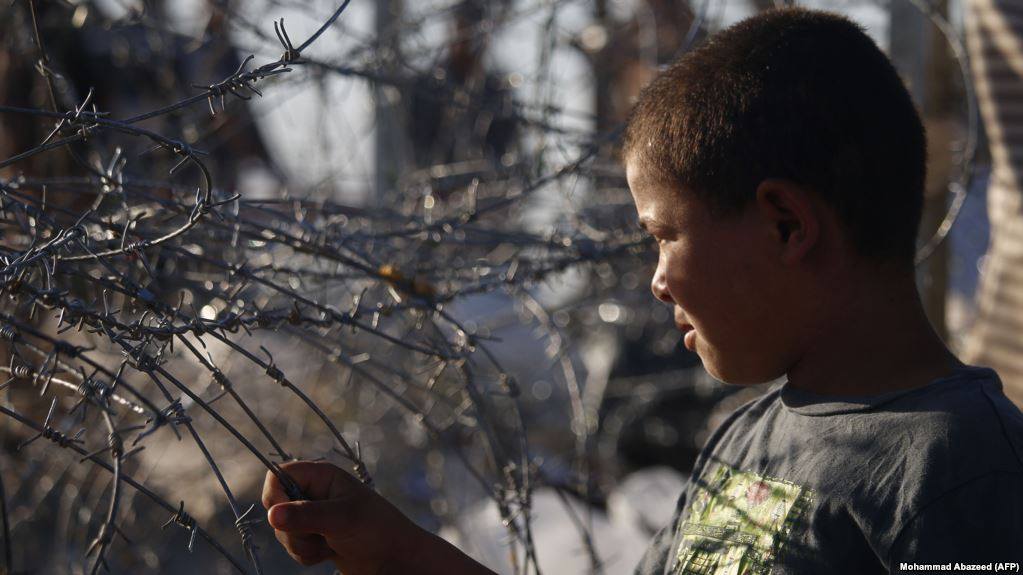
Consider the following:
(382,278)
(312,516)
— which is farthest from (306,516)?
(382,278)

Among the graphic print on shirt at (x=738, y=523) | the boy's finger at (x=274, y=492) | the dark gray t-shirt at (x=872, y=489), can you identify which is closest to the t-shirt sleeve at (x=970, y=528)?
the dark gray t-shirt at (x=872, y=489)

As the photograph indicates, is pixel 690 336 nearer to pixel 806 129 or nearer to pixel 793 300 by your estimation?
pixel 793 300

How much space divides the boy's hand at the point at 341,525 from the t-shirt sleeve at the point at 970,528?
489 mm

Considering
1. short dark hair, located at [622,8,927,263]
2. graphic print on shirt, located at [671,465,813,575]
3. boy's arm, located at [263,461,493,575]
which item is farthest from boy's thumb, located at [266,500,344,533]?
short dark hair, located at [622,8,927,263]

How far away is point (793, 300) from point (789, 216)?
0.09m

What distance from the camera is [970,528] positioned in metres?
0.81

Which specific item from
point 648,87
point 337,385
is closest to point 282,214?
point 648,87

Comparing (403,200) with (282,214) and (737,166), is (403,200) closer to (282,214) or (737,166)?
(282,214)

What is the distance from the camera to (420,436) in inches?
108

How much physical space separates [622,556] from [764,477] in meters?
1.55

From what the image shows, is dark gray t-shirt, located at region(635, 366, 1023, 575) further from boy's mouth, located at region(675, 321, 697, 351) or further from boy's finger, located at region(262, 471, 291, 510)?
boy's finger, located at region(262, 471, 291, 510)

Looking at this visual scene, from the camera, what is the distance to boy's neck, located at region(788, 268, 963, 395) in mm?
980

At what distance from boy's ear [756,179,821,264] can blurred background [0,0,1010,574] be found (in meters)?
0.35

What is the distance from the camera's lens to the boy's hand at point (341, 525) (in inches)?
38.4
